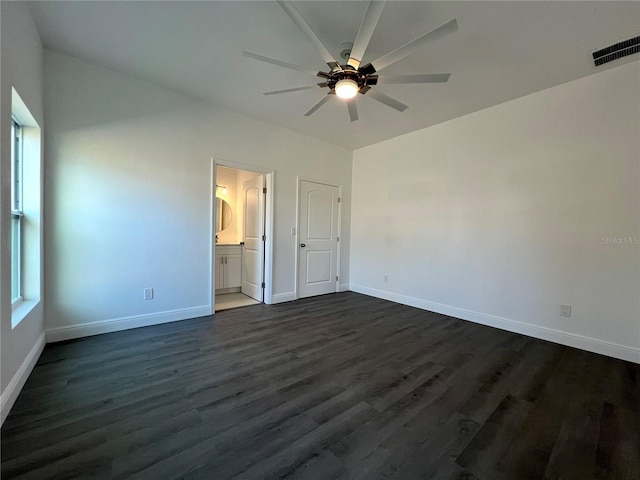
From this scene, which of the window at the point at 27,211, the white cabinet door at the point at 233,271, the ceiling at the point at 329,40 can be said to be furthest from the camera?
the white cabinet door at the point at 233,271

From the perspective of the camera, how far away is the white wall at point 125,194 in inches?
104

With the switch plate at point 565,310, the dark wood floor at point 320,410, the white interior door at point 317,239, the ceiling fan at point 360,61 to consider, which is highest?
the ceiling fan at point 360,61

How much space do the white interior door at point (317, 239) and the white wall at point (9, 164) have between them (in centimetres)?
322

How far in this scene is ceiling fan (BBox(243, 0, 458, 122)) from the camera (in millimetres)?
1559

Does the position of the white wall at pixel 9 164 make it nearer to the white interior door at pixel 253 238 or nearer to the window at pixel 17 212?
the window at pixel 17 212

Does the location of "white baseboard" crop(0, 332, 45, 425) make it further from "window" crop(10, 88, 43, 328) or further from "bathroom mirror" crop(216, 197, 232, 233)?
"bathroom mirror" crop(216, 197, 232, 233)

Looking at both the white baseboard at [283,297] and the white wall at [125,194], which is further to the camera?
the white baseboard at [283,297]

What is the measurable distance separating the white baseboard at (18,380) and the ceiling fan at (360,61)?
2717 millimetres

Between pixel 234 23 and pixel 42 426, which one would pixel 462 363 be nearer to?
pixel 42 426

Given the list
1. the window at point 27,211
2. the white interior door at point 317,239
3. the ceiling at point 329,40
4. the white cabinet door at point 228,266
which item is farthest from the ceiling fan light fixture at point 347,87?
the white cabinet door at point 228,266

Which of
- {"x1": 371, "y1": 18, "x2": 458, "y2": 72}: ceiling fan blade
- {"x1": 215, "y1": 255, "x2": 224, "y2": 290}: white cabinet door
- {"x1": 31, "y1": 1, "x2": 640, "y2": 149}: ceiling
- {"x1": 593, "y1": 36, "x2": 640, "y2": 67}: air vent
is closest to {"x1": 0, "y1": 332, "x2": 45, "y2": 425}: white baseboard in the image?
{"x1": 215, "y1": 255, "x2": 224, "y2": 290}: white cabinet door

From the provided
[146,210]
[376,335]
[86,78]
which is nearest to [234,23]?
[86,78]

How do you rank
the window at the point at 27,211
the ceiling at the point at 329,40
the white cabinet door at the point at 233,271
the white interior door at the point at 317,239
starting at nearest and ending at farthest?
1. the ceiling at the point at 329,40
2. the window at the point at 27,211
3. the white interior door at the point at 317,239
4. the white cabinet door at the point at 233,271

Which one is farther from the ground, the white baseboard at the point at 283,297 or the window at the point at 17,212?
the window at the point at 17,212
